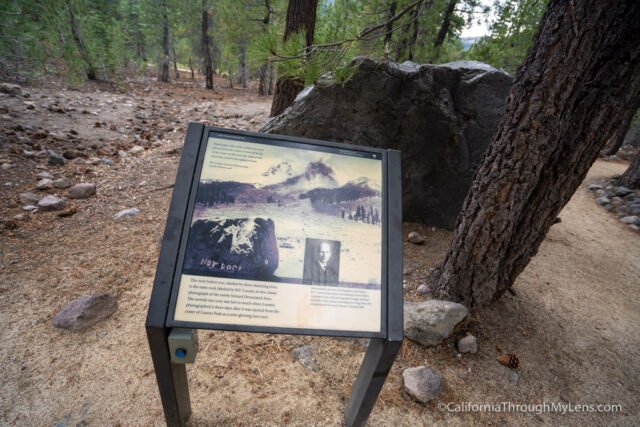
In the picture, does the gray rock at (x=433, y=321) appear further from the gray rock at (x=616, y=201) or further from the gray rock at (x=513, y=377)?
the gray rock at (x=616, y=201)

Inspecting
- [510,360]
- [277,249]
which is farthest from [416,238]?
[277,249]

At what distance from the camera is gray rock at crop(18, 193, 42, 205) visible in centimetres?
293

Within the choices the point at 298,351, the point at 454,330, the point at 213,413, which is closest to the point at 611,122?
the point at 454,330

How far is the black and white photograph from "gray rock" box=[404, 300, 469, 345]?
1.02 m

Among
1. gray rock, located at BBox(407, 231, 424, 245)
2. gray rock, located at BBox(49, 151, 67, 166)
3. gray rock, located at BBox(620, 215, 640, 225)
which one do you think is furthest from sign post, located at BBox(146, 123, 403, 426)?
gray rock, located at BBox(620, 215, 640, 225)

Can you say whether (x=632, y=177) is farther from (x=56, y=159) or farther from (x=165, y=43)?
(x=165, y=43)

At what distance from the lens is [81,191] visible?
10.4 feet

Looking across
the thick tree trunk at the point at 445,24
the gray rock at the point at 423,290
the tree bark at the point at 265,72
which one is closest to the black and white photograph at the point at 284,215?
the gray rock at the point at 423,290

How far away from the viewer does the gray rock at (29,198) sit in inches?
115

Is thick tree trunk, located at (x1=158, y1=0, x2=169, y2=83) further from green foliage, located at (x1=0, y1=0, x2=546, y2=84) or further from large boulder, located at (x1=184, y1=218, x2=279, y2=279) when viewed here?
large boulder, located at (x1=184, y1=218, x2=279, y2=279)

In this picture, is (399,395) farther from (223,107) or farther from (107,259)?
(223,107)

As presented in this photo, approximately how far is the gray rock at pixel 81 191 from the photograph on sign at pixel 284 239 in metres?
2.72

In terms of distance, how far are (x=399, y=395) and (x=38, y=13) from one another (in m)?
8.28

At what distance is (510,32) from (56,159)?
4981 mm
